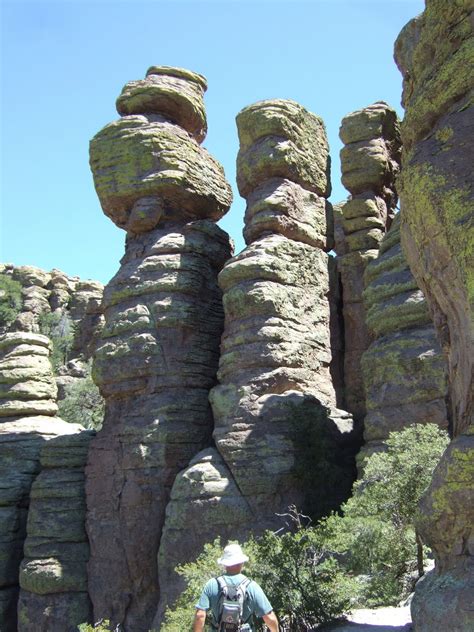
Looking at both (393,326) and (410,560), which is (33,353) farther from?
(410,560)

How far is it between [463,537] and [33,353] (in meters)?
20.0

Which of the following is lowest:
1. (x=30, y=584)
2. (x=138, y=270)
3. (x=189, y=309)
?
(x=30, y=584)

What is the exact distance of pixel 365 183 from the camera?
24.4m

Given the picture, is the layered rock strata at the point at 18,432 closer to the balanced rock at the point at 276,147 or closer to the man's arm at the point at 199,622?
the balanced rock at the point at 276,147

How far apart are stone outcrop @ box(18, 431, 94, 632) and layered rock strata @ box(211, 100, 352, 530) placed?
5370 mm

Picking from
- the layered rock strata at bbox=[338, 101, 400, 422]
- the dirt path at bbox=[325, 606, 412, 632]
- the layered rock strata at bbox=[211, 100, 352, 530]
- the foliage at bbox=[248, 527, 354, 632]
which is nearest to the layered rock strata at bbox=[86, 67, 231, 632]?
the layered rock strata at bbox=[211, 100, 352, 530]

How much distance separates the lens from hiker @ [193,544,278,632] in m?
7.88

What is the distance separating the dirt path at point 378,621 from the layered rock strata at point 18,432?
12815 mm

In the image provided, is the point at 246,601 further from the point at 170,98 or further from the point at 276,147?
the point at 170,98

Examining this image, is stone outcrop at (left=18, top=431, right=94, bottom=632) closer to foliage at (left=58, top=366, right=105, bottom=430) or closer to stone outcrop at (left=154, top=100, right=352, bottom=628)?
stone outcrop at (left=154, top=100, right=352, bottom=628)

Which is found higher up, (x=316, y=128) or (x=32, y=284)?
(x=32, y=284)

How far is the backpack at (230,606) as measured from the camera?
25.8 ft

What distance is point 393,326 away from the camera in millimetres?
17219

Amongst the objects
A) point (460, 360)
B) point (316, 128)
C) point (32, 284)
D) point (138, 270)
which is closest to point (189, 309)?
point (138, 270)
